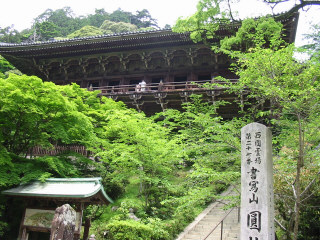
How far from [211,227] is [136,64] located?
15.5 metres

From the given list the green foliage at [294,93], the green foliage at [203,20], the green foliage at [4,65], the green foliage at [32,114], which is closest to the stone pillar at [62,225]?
the green foliage at [294,93]

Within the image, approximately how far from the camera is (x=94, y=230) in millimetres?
9492

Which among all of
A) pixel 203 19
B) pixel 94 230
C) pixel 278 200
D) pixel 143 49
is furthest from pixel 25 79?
pixel 143 49

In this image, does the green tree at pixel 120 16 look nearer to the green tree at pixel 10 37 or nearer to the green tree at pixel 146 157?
the green tree at pixel 10 37

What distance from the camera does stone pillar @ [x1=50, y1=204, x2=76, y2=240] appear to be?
146 inches

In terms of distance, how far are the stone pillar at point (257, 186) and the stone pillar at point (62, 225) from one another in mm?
3096

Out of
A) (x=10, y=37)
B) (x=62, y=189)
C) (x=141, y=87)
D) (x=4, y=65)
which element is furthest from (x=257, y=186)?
(x=10, y=37)

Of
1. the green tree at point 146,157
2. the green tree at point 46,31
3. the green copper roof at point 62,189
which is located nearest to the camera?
the green copper roof at point 62,189

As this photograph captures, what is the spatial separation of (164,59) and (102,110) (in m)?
9.20

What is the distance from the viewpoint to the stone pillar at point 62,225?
12.1 feet

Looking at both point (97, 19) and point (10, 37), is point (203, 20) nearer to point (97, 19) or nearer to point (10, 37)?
point (10, 37)

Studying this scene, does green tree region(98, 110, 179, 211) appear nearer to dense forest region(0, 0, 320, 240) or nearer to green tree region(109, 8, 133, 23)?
dense forest region(0, 0, 320, 240)

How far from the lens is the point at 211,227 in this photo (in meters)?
9.77

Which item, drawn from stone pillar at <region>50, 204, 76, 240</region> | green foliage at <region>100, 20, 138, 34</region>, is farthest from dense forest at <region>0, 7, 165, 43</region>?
stone pillar at <region>50, 204, 76, 240</region>
